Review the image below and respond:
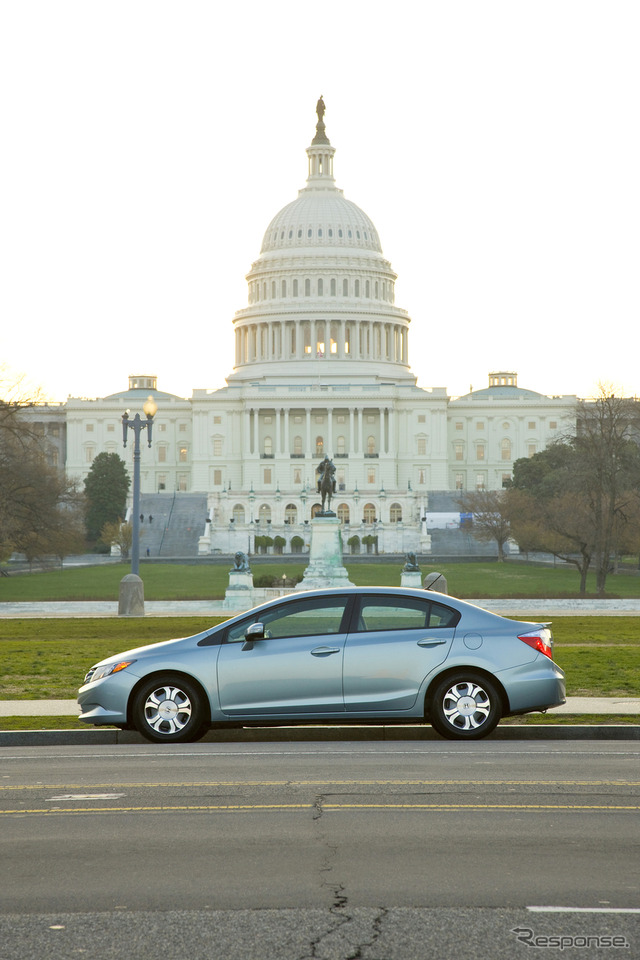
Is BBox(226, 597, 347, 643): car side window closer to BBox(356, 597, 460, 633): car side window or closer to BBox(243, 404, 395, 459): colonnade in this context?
BBox(356, 597, 460, 633): car side window

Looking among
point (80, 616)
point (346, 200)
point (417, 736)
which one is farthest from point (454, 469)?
point (417, 736)

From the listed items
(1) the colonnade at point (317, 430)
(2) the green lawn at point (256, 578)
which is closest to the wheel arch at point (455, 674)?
(2) the green lawn at point (256, 578)

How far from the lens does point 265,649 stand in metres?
14.7

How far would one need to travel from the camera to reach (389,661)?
14570 mm

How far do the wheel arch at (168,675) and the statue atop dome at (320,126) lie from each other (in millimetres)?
165853

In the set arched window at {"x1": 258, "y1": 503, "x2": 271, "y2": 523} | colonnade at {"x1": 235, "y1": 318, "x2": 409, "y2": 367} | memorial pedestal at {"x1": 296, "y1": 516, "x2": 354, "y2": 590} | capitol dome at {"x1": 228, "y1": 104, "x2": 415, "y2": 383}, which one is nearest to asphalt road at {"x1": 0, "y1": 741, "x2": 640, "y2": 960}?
memorial pedestal at {"x1": 296, "y1": 516, "x2": 354, "y2": 590}

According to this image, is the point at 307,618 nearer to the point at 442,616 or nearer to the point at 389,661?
the point at 389,661

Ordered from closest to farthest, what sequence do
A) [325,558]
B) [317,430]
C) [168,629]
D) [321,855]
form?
1. [321,855]
2. [168,629]
3. [325,558]
4. [317,430]

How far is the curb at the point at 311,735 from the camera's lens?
49.9 ft

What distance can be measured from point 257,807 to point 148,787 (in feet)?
4.75

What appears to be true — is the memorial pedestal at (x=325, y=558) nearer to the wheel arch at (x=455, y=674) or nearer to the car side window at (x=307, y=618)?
the car side window at (x=307, y=618)

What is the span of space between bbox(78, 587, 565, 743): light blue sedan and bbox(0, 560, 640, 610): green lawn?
37.9m

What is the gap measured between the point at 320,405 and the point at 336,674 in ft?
461

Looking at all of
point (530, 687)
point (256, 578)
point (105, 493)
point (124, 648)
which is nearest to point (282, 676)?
point (530, 687)
